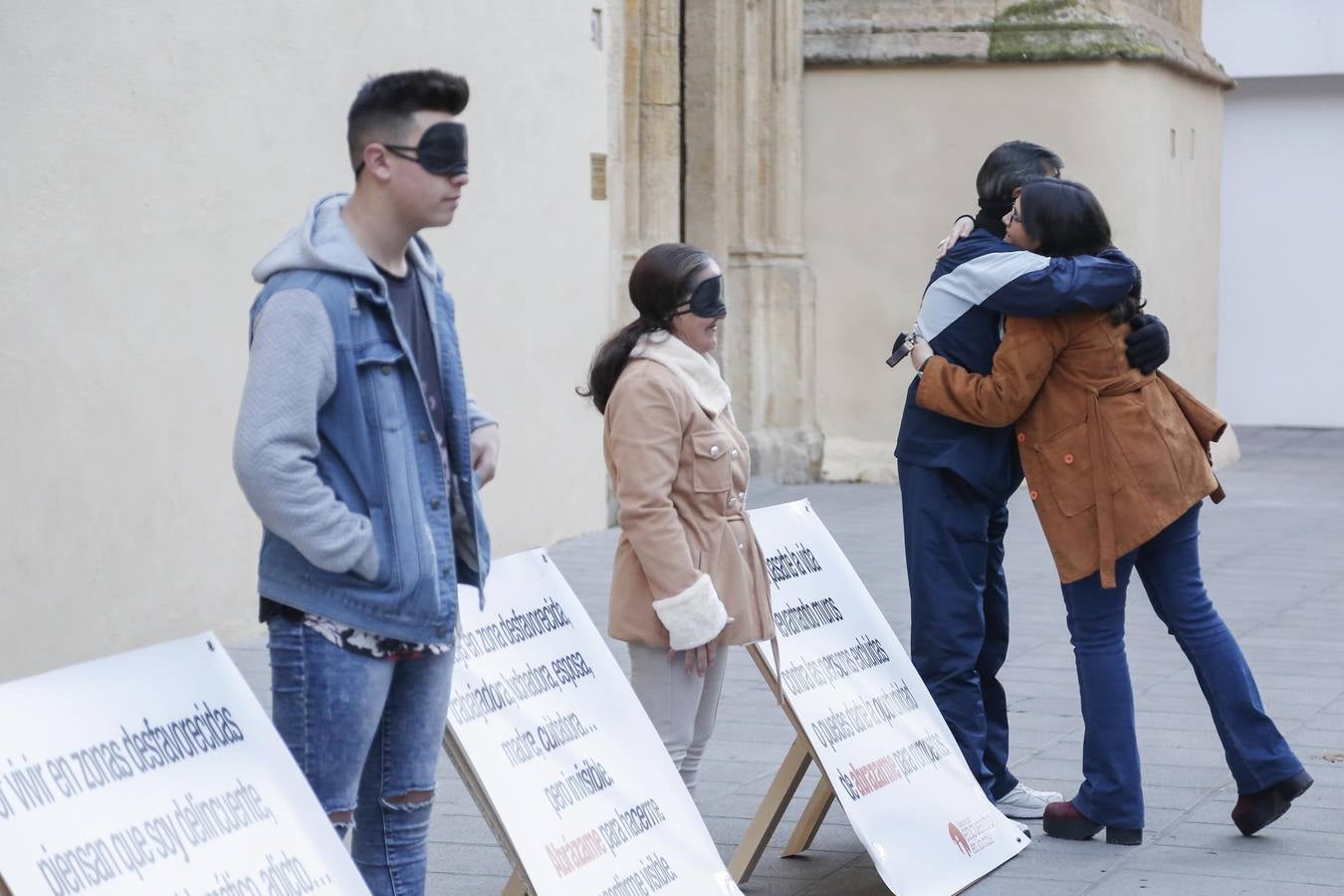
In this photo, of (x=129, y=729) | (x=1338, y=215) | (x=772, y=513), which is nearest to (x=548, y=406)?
(x=772, y=513)

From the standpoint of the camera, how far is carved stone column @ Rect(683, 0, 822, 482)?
13688mm

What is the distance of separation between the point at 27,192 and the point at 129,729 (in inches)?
167

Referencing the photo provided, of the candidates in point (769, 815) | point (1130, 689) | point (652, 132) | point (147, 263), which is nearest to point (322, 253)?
point (769, 815)

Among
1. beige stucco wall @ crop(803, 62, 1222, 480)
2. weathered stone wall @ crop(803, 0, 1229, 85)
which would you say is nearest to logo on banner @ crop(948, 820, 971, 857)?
beige stucco wall @ crop(803, 62, 1222, 480)

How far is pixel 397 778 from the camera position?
3.39 metres

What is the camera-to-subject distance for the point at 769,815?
4770 mm

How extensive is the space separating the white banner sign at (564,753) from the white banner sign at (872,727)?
1.81ft

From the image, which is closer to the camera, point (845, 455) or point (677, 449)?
point (677, 449)

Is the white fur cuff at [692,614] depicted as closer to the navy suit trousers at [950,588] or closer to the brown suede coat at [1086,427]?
the navy suit trousers at [950,588]

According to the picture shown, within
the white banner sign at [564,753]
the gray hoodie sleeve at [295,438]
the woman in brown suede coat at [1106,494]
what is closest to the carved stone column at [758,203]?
the woman in brown suede coat at [1106,494]

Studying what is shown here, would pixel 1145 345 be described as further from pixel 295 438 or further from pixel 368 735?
pixel 295 438

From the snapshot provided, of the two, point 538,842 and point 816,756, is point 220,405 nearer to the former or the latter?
point 816,756

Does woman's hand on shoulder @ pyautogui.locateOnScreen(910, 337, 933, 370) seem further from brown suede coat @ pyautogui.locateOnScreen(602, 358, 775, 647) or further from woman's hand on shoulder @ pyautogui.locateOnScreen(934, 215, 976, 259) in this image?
brown suede coat @ pyautogui.locateOnScreen(602, 358, 775, 647)

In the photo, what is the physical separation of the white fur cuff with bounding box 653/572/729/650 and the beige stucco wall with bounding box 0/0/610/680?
322cm
